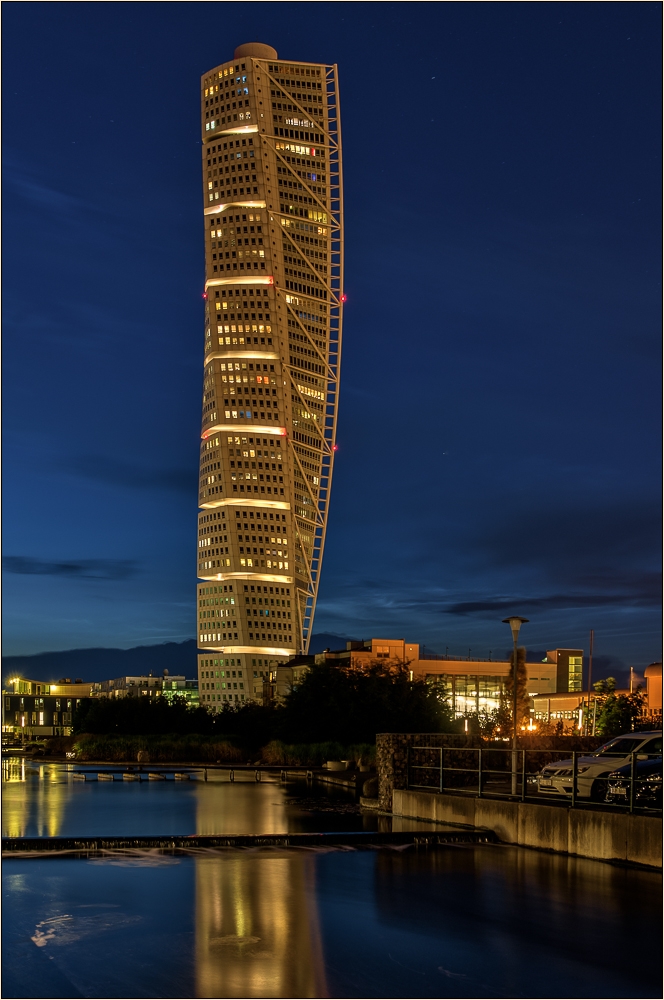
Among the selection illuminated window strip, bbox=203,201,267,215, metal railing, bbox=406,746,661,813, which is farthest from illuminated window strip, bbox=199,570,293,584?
metal railing, bbox=406,746,661,813

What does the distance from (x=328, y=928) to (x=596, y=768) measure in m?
10.9

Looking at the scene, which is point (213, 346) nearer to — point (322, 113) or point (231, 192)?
point (231, 192)

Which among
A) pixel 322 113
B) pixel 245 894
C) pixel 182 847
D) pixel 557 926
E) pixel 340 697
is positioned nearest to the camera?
pixel 557 926

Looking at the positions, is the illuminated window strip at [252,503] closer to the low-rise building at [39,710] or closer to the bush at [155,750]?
the low-rise building at [39,710]

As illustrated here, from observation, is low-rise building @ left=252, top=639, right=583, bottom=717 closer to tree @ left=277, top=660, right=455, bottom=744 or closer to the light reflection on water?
tree @ left=277, top=660, right=455, bottom=744

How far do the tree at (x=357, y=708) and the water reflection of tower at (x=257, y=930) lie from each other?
4421 centimetres

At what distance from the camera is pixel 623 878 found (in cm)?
1569

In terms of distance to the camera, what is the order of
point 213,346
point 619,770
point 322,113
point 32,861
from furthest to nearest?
point 322,113, point 213,346, point 619,770, point 32,861

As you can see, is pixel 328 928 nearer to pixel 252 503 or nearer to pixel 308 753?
pixel 308 753

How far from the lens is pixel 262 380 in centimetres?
15238

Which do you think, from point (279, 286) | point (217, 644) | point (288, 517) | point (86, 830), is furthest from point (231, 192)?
point (86, 830)

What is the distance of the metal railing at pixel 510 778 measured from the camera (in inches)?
780

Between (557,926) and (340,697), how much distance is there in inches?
2093

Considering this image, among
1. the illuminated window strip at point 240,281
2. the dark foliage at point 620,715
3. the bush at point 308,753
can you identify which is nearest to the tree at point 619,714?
the dark foliage at point 620,715
